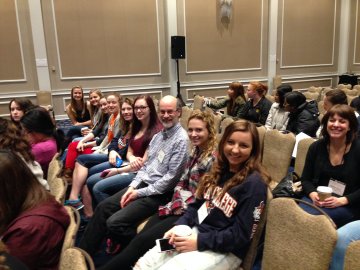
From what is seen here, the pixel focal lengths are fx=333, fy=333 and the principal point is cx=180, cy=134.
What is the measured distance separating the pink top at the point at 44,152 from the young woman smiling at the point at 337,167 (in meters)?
1.99

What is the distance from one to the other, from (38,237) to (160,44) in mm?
6963

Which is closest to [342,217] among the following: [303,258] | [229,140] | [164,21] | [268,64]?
[303,258]

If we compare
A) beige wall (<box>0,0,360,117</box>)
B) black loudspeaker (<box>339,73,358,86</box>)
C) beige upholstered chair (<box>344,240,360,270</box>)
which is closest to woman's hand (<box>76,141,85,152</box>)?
beige upholstered chair (<box>344,240,360,270</box>)

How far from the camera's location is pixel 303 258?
1423mm

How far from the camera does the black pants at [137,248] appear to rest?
190cm

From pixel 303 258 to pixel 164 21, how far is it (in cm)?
708

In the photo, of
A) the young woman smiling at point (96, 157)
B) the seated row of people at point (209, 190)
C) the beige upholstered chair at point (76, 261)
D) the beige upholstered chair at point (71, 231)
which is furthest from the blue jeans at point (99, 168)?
the beige upholstered chair at point (76, 261)

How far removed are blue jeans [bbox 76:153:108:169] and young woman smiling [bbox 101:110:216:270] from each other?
1403 millimetres

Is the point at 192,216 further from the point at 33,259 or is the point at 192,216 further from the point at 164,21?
the point at 164,21

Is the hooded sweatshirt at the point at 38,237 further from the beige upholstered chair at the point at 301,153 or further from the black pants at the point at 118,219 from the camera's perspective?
the beige upholstered chair at the point at 301,153

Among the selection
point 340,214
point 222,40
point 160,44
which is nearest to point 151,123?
point 340,214

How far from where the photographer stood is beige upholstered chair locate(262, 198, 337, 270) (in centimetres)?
135

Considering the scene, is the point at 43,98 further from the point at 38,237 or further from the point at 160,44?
the point at 38,237

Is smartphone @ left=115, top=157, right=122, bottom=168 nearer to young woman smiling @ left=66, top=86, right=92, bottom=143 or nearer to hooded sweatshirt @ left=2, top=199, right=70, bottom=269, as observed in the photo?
hooded sweatshirt @ left=2, top=199, right=70, bottom=269
